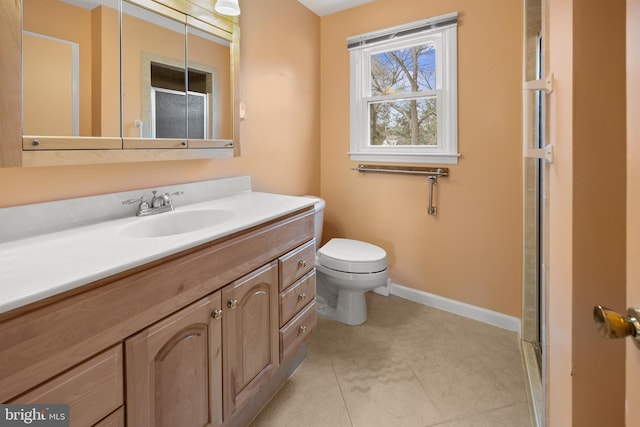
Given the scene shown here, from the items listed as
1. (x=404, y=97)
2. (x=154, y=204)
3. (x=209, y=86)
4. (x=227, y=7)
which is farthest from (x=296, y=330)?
(x=404, y=97)

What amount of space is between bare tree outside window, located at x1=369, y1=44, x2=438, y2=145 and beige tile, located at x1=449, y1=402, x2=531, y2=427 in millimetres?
1662

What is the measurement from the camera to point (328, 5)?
260 centimetres

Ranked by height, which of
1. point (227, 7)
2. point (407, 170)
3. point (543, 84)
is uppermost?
point (227, 7)

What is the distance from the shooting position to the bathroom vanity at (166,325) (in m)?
0.71

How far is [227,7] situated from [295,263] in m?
1.30

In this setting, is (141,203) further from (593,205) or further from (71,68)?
(593,205)

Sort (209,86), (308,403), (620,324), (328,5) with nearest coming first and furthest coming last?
1. (620,324)
2. (308,403)
3. (209,86)
4. (328,5)

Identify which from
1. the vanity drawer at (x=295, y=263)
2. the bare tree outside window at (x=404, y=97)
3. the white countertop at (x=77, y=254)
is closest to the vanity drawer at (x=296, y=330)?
the vanity drawer at (x=295, y=263)

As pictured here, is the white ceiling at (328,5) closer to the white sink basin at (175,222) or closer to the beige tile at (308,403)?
the white sink basin at (175,222)

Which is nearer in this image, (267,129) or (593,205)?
(593,205)

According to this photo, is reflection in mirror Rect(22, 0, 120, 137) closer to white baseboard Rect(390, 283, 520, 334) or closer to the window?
the window

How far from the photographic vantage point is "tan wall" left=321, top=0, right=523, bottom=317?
2.10 meters

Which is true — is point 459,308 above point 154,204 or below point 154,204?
below

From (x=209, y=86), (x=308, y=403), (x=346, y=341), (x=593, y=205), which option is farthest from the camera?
(x=346, y=341)
